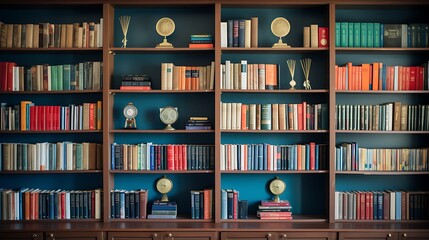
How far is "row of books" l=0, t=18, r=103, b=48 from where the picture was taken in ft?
13.8

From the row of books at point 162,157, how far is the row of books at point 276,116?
352mm

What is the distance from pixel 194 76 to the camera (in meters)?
4.22

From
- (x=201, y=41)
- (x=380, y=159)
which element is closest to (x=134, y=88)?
(x=201, y=41)

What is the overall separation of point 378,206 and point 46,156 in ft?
10.6

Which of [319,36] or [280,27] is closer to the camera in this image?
[319,36]

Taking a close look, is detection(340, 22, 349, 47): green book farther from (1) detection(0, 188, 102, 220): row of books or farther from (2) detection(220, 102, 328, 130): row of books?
(1) detection(0, 188, 102, 220): row of books

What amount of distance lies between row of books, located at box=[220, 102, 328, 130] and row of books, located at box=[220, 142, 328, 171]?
0.18 metres

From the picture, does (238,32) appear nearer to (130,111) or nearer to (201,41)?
(201,41)

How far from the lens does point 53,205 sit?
4176 mm

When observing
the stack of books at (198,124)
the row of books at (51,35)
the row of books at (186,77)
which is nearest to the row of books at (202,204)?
the stack of books at (198,124)

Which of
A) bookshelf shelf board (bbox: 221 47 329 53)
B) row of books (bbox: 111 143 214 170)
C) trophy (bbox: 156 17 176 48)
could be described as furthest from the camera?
trophy (bbox: 156 17 176 48)

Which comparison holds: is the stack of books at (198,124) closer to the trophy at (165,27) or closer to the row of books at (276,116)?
the row of books at (276,116)

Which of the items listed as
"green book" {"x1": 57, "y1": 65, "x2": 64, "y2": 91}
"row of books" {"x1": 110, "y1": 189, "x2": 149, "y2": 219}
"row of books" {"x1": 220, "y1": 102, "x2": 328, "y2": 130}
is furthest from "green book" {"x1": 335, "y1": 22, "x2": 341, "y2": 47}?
"green book" {"x1": 57, "y1": 65, "x2": 64, "y2": 91}

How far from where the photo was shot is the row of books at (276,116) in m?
4.19
